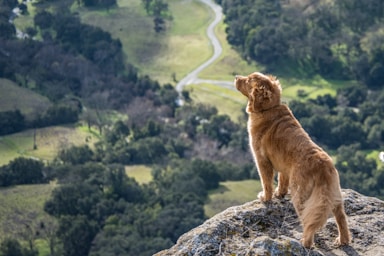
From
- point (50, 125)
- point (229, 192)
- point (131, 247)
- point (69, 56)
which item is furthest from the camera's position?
point (69, 56)

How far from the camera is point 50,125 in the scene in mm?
85125

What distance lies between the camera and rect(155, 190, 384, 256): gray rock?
1143 centimetres

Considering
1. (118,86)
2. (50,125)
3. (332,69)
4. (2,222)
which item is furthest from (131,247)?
(332,69)

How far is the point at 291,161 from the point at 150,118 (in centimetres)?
7685

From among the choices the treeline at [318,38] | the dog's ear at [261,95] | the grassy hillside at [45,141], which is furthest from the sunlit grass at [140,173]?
the dog's ear at [261,95]

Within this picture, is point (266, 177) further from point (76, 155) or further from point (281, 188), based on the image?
point (76, 155)

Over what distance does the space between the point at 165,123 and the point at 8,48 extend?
24913mm

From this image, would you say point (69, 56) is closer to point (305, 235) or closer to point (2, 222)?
point (2, 222)

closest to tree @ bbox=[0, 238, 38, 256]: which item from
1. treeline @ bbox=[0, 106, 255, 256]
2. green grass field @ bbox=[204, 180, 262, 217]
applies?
treeline @ bbox=[0, 106, 255, 256]

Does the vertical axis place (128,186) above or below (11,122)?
above

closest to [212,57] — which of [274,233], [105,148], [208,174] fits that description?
[105,148]

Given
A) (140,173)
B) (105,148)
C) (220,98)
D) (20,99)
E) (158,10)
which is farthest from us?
(158,10)

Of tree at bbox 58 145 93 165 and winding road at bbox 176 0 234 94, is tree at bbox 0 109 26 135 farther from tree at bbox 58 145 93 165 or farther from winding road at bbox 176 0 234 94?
winding road at bbox 176 0 234 94

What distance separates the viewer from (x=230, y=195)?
67188 millimetres
